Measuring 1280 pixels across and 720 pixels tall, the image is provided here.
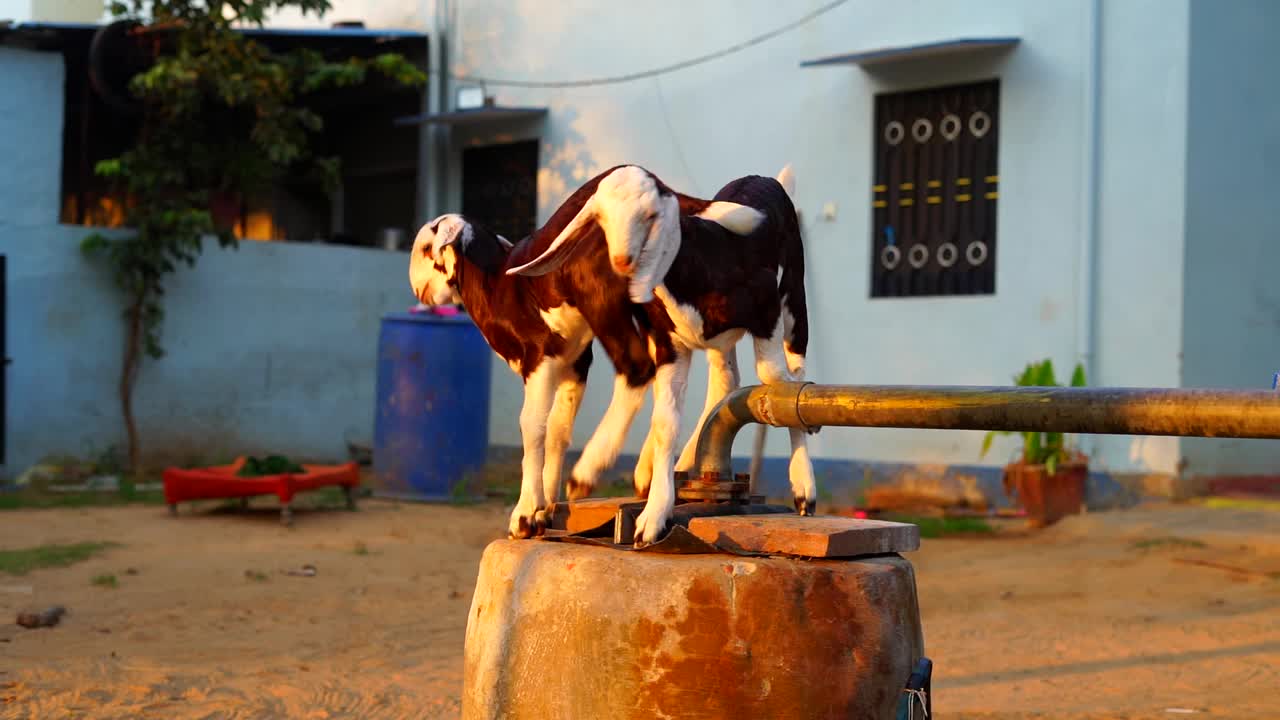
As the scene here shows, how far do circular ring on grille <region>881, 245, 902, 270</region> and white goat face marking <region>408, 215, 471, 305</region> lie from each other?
713 centimetres

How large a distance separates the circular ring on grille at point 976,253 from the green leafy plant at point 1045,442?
37.8 inches

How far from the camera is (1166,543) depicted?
23.7 ft

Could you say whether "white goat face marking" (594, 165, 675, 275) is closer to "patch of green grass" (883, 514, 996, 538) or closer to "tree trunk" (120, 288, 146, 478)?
"patch of green grass" (883, 514, 996, 538)

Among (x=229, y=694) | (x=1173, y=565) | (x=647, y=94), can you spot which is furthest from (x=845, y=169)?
(x=229, y=694)

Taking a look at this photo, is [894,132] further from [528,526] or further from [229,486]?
[528,526]

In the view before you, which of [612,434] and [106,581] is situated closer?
[612,434]

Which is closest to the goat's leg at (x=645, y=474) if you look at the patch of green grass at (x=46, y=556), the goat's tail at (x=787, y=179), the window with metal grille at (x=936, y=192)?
the goat's tail at (x=787, y=179)

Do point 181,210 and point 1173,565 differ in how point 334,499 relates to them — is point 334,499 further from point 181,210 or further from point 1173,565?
point 1173,565

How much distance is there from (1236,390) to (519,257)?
3.99ft

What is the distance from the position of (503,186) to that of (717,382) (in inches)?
372

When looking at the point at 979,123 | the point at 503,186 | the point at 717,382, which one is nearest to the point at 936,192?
the point at 979,123

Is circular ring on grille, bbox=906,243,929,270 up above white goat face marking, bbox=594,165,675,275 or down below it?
above

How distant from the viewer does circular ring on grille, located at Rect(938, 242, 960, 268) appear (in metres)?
9.10

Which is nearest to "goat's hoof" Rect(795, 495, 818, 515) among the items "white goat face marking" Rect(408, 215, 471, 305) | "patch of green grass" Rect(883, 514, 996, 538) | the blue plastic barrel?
"white goat face marking" Rect(408, 215, 471, 305)
